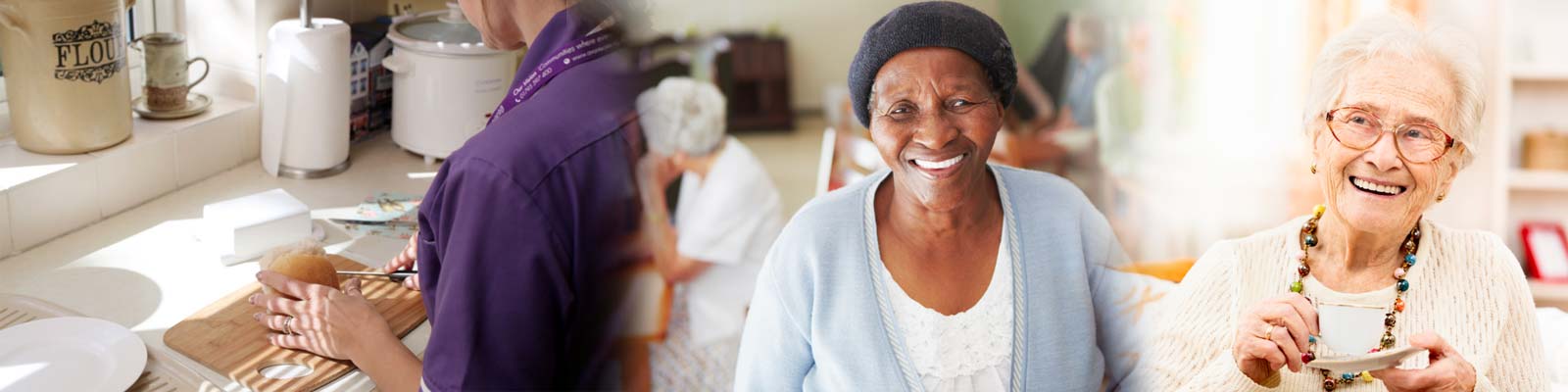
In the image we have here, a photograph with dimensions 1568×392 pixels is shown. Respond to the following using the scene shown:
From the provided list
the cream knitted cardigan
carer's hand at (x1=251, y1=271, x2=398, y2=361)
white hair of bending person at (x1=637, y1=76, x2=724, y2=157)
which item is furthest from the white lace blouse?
carer's hand at (x1=251, y1=271, x2=398, y2=361)

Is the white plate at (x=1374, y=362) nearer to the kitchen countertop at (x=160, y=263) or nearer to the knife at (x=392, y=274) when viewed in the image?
the kitchen countertop at (x=160, y=263)

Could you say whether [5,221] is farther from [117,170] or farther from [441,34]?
[441,34]

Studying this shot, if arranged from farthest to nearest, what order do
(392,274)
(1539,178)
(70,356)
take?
(1539,178)
(392,274)
(70,356)

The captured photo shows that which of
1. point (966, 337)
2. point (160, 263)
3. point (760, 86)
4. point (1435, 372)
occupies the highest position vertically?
point (760, 86)

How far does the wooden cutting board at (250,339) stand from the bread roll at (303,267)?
1.9 inches

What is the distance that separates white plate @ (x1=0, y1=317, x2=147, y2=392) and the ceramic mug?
27.6 inches

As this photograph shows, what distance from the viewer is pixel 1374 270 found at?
1.08 metres

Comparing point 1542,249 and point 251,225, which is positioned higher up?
point 1542,249

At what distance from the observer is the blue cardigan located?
64 centimetres

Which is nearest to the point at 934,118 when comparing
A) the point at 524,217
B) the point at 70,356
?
the point at 524,217

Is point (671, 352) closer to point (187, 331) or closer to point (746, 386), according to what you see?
point (746, 386)

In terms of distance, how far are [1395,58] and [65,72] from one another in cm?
174

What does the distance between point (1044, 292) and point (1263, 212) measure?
479mm

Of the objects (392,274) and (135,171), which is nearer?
(392,274)
